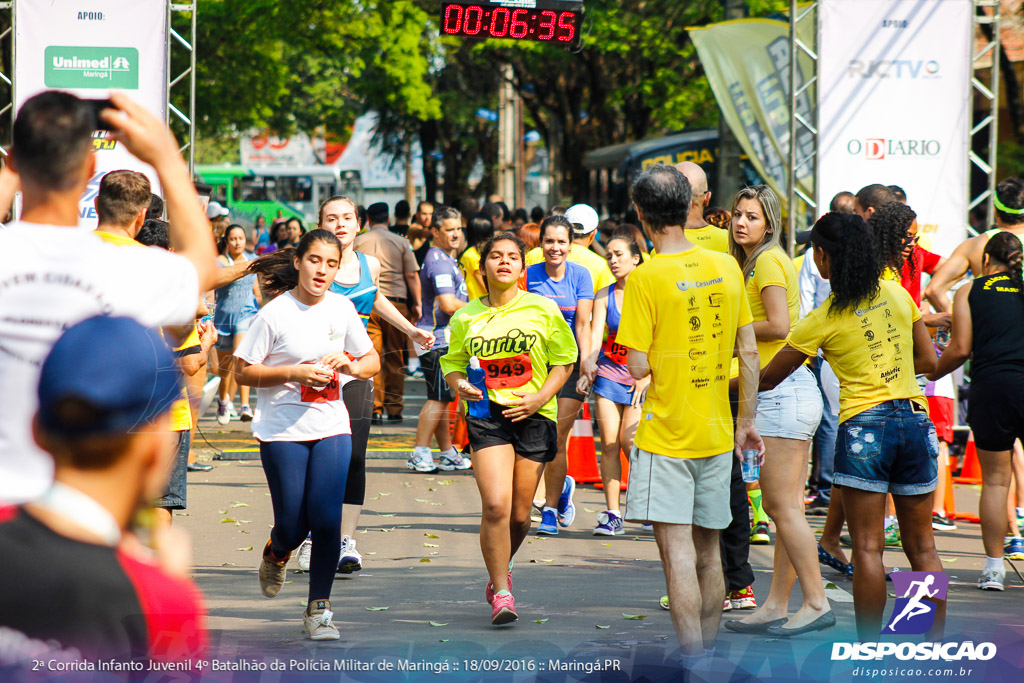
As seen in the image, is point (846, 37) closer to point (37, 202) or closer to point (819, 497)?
point (819, 497)

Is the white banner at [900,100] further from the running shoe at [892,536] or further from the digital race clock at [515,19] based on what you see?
the running shoe at [892,536]

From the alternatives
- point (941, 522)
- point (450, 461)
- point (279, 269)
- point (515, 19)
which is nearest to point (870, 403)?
point (279, 269)

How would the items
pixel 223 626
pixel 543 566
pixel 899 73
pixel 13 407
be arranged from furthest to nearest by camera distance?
pixel 899 73 → pixel 543 566 → pixel 223 626 → pixel 13 407

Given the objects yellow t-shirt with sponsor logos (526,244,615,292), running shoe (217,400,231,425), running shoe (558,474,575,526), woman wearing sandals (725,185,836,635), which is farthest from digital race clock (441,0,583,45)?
woman wearing sandals (725,185,836,635)

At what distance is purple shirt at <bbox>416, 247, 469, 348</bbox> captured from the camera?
941 centimetres

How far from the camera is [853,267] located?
4.89 m

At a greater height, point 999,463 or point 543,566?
point 999,463

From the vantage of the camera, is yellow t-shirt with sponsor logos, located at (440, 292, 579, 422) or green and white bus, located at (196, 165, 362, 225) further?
green and white bus, located at (196, 165, 362, 225)

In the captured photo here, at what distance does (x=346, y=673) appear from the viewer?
15.3 feet

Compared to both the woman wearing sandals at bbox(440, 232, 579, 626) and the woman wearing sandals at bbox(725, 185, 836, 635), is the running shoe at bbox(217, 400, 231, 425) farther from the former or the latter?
the woman wearing sandals at bbox(725, 185, 836, 635)

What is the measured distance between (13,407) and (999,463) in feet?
18.4

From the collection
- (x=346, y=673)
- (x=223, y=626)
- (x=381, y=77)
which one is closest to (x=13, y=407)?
(x=346, y=673)

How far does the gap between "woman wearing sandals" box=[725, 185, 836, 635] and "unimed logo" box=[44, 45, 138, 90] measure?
6516mm

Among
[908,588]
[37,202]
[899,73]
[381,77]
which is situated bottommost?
[908,588]
